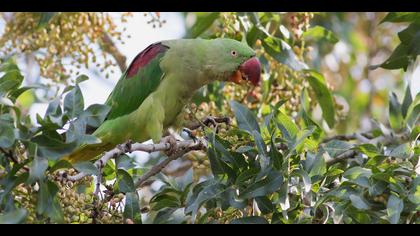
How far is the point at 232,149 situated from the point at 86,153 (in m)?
0.88

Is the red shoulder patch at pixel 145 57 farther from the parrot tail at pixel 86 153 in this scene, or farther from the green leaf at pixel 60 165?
the green leaf at pixel 60 165

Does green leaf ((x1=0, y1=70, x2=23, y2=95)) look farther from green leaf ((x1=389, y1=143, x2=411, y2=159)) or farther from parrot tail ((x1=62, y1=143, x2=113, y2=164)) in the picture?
green leaf ((x1=389, y1=143, x2=411, y2=159))

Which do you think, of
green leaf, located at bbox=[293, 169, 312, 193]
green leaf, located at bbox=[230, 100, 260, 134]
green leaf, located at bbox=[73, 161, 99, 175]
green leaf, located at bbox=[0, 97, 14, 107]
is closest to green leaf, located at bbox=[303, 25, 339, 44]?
green leaf, located at bbox=[230, 100, 260, 134]

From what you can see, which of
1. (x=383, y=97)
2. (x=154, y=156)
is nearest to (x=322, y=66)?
(x=383, y=97)

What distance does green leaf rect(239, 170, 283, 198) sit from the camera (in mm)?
2395

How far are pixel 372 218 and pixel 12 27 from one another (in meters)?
2.27

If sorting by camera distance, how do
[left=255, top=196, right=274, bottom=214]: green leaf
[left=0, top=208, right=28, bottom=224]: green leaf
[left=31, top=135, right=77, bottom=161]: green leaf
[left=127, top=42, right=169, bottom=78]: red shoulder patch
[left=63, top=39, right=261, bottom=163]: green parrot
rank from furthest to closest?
[left=127, top=42, right=169, bottom=78]: red shoulder patch, [left=63, top=39, right=261, bottom=163]: green parrot, [left=255, top=196, right=274, bottom=214]: green leaf, [left=31, top=135, right=77, bottom=161]: green leaf, [left=0, top=208, right=28, bottom=224]: green leaf

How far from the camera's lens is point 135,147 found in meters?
2.80

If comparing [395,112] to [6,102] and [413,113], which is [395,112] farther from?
[6,102]

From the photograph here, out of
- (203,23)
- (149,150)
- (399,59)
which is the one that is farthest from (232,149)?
(203,23)

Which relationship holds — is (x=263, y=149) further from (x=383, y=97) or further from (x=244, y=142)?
(x=383, y=97)

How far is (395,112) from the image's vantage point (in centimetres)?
349

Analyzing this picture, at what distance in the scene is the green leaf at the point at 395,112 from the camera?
3.49 meters

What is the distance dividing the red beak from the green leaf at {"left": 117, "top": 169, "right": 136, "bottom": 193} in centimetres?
110
